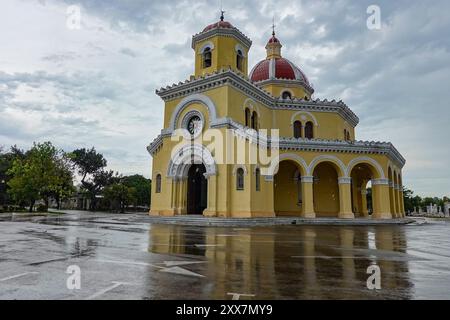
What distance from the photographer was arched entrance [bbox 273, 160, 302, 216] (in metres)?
25.2

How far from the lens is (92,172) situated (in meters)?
67.8

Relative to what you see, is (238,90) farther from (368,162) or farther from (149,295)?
(149,295)

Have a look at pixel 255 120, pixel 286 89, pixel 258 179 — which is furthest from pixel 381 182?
pixel 286 89

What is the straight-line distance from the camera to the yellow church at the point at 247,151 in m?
20.3

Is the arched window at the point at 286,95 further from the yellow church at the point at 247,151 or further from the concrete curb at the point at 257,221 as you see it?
the concrete curb at the point at 257,221

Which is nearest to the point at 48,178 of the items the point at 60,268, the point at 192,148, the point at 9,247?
the point at 192,148

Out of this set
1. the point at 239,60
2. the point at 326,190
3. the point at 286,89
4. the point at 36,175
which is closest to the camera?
the point at 239,60

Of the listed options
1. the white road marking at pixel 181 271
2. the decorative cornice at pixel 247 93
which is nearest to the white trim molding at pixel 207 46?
the decorative cornice at pixel 247 93

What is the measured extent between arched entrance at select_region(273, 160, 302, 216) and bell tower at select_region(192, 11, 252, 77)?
8320 mm

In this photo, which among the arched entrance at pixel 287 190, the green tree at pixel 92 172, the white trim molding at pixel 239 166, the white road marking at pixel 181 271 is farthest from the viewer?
the green tree at pixel 92 172

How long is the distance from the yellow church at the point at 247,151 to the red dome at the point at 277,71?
0.83m

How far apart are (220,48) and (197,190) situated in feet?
34.4

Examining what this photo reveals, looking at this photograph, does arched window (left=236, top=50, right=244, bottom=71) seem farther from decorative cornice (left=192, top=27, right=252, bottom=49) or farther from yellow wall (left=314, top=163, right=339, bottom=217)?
yellow wall (left=314, top=163, right=339, bottom=217)

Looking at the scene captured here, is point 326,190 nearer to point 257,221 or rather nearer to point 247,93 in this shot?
point 257,221
